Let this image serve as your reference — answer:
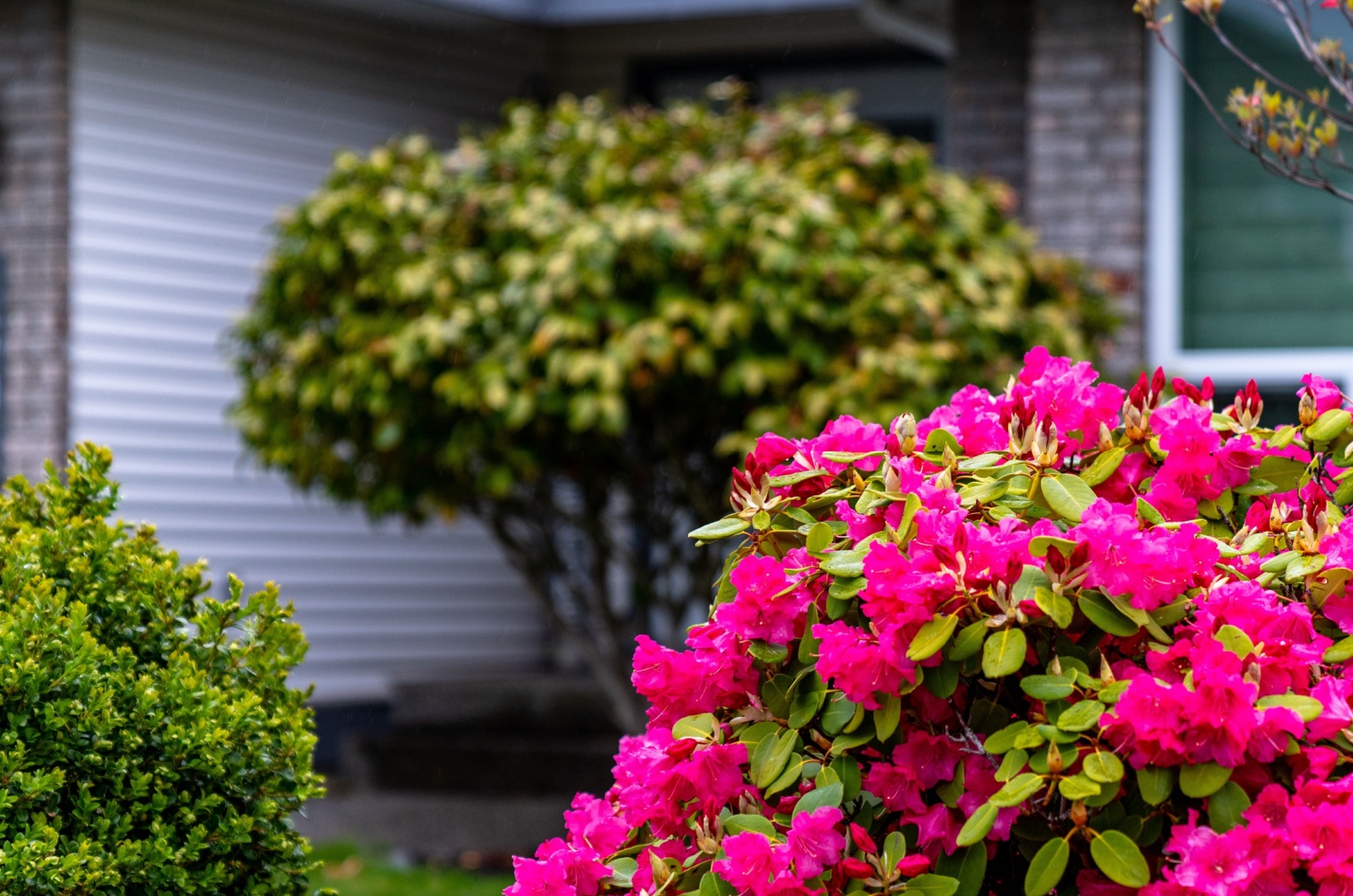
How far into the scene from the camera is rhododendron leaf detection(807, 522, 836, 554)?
1791 millimetres

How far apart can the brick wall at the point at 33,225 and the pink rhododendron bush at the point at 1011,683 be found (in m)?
5.95

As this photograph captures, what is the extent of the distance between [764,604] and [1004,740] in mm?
308

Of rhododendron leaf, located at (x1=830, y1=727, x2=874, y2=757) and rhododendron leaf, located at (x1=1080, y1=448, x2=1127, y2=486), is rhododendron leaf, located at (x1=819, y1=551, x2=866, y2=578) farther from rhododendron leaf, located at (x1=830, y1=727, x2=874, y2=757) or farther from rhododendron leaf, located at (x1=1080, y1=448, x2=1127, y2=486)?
rhododendron leaf, located at (x1=1080, y1=448, x2=1127, y2=486)

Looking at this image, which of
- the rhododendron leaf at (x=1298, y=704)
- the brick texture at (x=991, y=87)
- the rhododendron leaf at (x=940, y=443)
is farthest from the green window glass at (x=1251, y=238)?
the rhododendron leaf at (x=1298, y=704)

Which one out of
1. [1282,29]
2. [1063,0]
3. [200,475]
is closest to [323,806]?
[200,475]

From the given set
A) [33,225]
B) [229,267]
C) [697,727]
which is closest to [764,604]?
[697,727]

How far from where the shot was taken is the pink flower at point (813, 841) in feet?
5.42

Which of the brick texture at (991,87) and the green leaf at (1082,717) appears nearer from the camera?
the green leaf at (1082,717)

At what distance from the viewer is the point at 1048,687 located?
161 cm

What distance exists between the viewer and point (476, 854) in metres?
6.48

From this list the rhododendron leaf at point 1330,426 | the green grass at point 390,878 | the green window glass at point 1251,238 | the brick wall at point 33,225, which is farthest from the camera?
the brick wall at point 33,225

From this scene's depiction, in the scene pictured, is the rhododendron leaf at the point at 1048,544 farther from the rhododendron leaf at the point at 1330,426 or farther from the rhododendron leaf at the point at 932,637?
the rhododendron leaf at the point at 1330,426

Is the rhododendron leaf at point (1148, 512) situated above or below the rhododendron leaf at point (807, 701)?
above

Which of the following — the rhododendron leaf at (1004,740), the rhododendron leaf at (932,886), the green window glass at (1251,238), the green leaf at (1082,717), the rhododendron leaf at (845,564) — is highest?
the green window glass at (1251,238)
